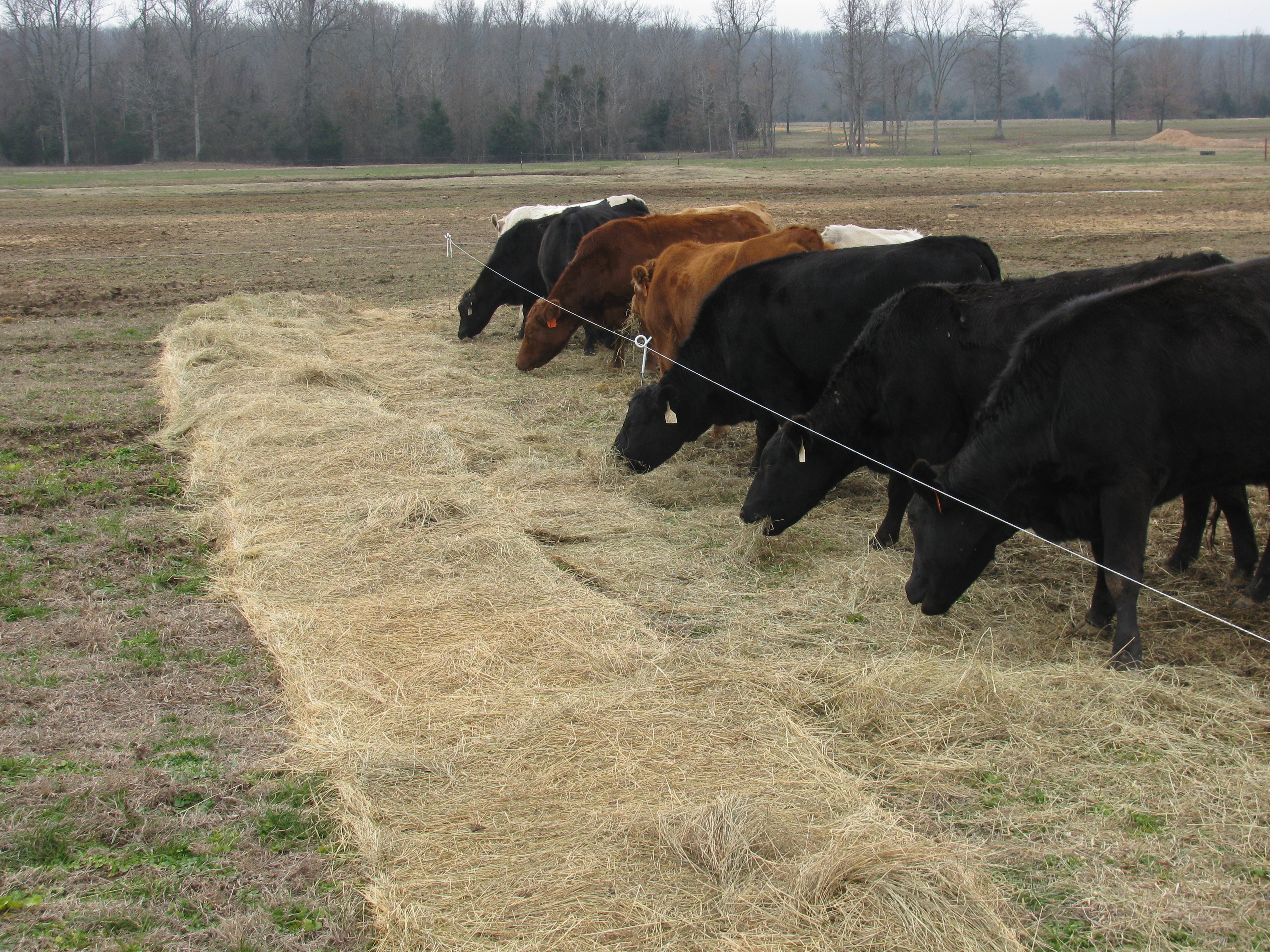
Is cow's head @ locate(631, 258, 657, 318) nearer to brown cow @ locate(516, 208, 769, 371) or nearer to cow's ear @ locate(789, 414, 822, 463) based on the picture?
brown cow @ locate(516, 208, 769, 371)

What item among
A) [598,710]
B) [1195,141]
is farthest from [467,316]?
[1195,141]

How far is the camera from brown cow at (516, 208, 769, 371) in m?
11.2

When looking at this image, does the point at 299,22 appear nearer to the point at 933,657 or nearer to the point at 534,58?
the point at 534,58

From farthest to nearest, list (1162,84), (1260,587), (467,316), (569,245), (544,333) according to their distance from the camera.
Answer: (1162,84), (467,316), (569,245), (544,333), (1260,587)

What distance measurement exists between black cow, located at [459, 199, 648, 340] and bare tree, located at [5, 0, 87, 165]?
210 feet

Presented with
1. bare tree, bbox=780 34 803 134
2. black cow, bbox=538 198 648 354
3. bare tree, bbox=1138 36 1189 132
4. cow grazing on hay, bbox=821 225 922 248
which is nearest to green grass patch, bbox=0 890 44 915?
cow grazing on hay, bbox=821 225 922 248

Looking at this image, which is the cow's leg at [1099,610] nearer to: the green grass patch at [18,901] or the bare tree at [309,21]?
the green grass patch at [18,901]

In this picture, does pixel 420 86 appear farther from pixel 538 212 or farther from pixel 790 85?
pixel 538 212

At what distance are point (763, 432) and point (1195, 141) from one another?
67.7 metres

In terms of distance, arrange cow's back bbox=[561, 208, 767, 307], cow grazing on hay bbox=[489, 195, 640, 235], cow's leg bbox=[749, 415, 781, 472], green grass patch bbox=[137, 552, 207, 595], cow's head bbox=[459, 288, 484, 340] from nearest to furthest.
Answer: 1. green grass patch bbox=[137, 552, 207, 595]
2. cow's leg bbox=[749, 415, 781, 472]
3. cow's back bbox=[561, 208, 767, 307]
4. cow's head bbox=[459, 288, 484, 340]
5. cow grazing on hay bbox=[489, 195, 640, 235]

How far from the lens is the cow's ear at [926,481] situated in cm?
500

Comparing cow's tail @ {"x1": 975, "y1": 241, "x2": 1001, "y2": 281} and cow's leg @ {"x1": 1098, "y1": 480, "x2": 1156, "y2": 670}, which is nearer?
cow's leg @ {"x1": 1098, "y1": 480, "x2": 1156, "y2": 670}

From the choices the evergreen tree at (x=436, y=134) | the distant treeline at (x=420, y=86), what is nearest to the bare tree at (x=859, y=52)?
the distant treeline at (x=420, y=86)

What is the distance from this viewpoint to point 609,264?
36.6 ft
